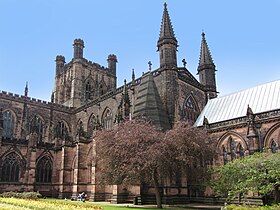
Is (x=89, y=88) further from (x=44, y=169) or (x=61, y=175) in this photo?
(x=61, y=175)

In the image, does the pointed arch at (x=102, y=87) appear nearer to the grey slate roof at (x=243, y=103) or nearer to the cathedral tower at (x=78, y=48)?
the cathedral tower at (x=78, y=48)

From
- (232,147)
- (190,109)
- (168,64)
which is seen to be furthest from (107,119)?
(232,147)

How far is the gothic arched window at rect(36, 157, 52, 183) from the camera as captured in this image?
3600 centimetres

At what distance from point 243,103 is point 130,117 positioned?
12022mm

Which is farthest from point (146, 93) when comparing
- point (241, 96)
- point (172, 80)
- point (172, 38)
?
point (241, 96)

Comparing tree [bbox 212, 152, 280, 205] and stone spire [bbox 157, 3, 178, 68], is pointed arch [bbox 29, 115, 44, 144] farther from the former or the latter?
tree [bbox 212, 152, 280, 205]

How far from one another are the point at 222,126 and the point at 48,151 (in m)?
22.7

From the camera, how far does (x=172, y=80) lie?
101 ft

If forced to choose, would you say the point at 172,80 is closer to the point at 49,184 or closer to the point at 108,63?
the point at 49,184

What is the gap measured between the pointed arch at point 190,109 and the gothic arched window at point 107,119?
423 inches

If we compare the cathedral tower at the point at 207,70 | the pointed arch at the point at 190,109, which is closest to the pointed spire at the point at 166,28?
the pointed arch at the point at 190,109

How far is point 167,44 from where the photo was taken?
32.1 m

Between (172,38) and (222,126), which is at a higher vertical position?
(172,38)

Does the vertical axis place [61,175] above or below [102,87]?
below
